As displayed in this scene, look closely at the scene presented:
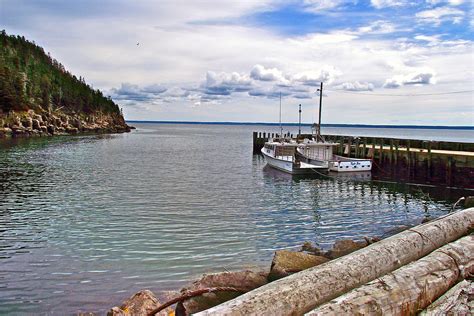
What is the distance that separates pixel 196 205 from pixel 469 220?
13.8 metres

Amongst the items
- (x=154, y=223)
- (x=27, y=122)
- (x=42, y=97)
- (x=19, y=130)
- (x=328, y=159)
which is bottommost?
(x=154, y=223)

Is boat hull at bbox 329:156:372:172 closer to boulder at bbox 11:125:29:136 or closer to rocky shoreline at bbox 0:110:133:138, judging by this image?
rocky shoreline at bbox 0:110:133:138

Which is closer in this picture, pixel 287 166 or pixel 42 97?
pixel 287 166

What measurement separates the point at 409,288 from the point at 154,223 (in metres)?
12.5

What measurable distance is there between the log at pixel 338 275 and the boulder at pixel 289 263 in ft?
5.28

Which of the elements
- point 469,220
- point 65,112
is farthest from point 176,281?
point 65,112

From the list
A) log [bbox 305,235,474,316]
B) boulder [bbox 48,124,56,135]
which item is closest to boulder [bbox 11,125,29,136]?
boulder [bbox 48,124,56,135]

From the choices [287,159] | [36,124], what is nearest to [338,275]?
[287,159]

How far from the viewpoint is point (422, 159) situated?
32031 mm

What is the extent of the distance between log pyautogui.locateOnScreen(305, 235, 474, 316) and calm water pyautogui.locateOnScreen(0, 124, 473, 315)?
5908 millimetres

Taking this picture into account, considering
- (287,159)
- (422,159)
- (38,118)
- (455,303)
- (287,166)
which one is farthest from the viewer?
(38,118)

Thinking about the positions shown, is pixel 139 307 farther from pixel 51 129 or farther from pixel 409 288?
pixel 51 129

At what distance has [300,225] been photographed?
58.0 feet

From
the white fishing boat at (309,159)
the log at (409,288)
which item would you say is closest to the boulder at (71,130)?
the white fishing boat at (309,159)
